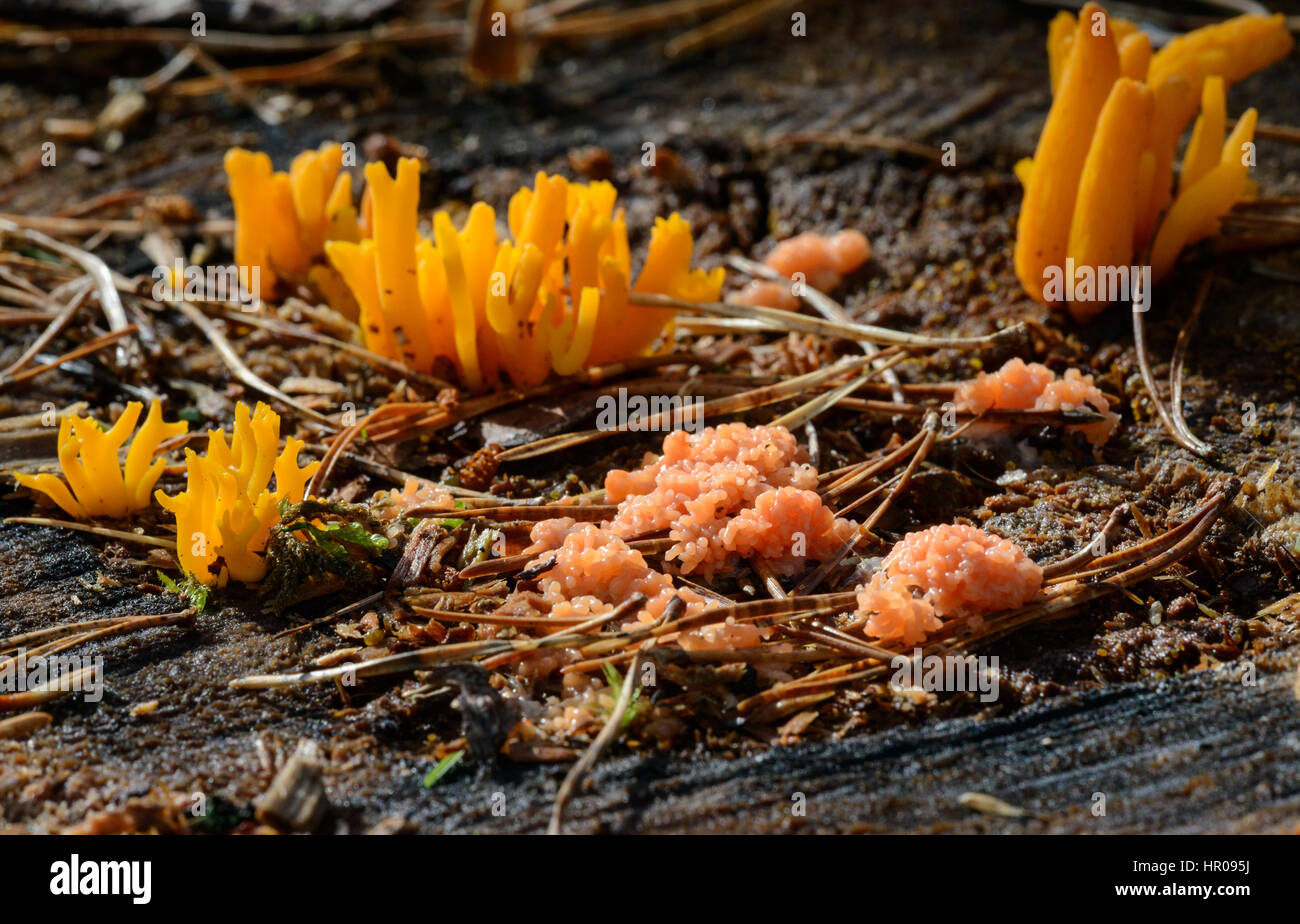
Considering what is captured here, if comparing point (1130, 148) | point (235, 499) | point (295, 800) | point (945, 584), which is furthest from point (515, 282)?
point (1130, 148)

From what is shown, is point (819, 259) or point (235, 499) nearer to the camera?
point (235, 499)

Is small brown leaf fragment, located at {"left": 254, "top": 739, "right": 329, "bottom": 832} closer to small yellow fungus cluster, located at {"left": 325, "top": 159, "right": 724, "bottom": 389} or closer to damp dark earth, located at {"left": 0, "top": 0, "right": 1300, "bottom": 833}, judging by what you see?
damp dark earth, located at {"left": 0, "top": 0, "right": 1300, "bottom": 833}

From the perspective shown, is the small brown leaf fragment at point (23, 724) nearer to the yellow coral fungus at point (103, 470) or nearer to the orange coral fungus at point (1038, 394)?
the yellow coral fungus at point (103, 470)

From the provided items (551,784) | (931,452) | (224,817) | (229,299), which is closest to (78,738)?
(224,817)

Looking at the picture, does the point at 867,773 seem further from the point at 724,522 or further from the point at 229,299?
the point at 229,299

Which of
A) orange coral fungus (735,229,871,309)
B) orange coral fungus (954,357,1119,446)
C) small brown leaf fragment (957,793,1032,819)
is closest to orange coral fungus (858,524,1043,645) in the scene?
small brown leaf fragment (957,793,1032,819)

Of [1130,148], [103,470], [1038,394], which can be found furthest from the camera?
[1130,148]

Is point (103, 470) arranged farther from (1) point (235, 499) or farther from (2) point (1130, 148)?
(2) point (1130, 148)
